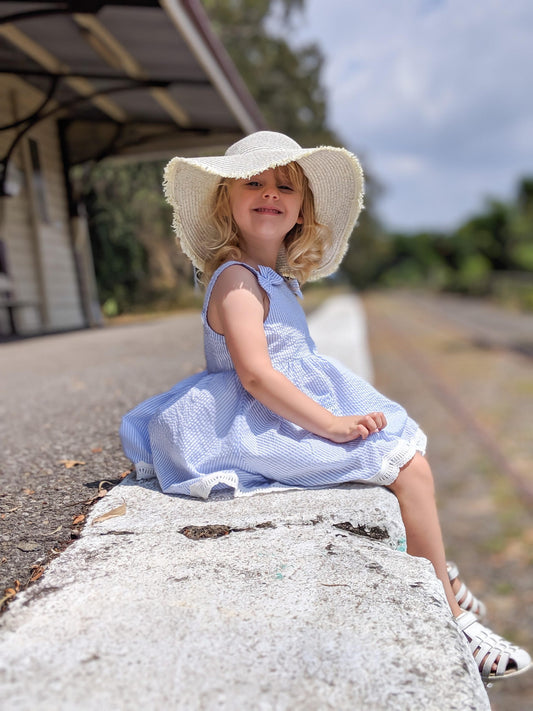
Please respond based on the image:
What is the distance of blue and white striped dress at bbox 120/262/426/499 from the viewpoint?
172 centimetres

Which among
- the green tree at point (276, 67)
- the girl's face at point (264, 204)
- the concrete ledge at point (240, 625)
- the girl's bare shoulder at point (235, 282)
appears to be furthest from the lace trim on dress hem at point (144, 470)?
the green tree at point (276, 67)

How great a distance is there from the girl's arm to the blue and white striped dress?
4cm

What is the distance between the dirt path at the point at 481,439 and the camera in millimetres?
15781

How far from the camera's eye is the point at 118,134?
9320mm

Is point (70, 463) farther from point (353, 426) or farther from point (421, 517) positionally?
point (421, 517)

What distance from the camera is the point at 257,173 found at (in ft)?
5.92

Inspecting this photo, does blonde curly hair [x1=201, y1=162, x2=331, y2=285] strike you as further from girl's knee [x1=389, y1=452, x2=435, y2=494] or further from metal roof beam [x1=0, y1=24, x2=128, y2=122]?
metal roof beam [x1=0, y1=24, x2=128, y2=122]

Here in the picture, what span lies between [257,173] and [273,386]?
0.56 meters

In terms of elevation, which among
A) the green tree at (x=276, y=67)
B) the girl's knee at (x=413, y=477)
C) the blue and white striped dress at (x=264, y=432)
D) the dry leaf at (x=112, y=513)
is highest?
the green tree at (x=276, y=67)

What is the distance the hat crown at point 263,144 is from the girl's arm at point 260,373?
0.36 meters

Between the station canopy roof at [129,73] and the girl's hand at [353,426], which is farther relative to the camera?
the station canopy roof at [129,73]

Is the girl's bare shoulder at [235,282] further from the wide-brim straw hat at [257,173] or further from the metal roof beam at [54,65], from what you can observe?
the metal roof beam at [54,65]

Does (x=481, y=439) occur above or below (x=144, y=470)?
below

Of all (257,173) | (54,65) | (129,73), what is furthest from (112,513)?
(54,65)
